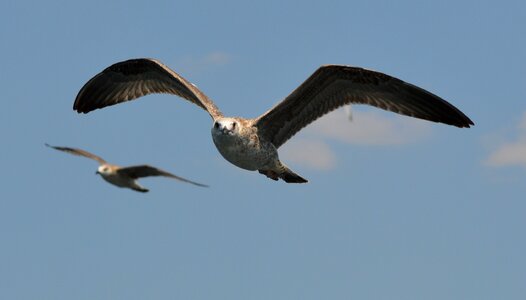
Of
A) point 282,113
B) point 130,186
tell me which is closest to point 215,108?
point 282,113

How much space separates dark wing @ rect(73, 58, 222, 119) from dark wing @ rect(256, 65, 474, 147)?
125 inches

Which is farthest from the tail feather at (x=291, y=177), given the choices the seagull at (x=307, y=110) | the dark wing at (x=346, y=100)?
the dark wing at (x=346, y=100)

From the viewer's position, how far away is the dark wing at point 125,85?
20625 millimetres

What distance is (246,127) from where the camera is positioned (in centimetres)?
1719

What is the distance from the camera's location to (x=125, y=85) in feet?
70.5

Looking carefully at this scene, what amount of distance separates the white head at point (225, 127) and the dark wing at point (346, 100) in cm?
135

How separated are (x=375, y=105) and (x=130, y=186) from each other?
7.89m

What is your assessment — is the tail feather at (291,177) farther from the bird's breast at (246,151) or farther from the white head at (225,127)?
the white head at (225,127)

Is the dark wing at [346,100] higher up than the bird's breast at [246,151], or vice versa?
the dark wing at [346,100]

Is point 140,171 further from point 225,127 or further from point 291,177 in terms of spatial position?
point 291,177

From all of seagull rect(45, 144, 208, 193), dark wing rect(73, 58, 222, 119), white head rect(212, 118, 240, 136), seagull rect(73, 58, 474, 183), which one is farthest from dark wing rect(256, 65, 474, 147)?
seagull rect(45, 144, 208, 193)

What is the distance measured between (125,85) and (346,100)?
6.31 metres

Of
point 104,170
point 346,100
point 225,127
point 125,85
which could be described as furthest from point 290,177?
point 104,170

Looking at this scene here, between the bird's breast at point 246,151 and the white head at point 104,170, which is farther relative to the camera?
the bird's breast at point 246,151
